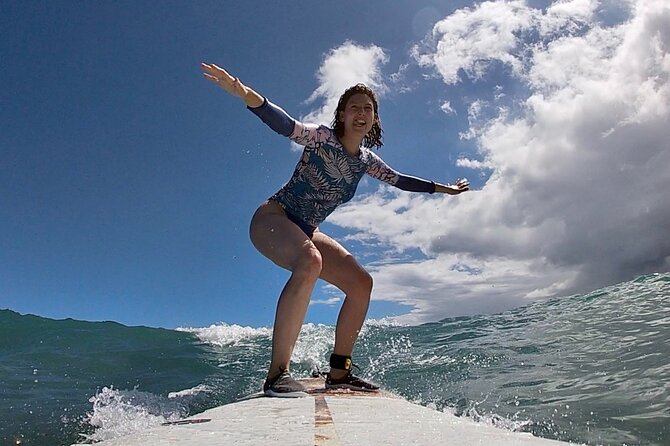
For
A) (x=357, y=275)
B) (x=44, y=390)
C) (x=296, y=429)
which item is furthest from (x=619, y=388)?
(x=44, y=390)

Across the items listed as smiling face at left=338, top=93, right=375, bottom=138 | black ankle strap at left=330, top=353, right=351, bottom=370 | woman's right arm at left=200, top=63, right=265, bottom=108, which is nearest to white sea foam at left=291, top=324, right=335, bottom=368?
black ankle strap at left=330, top=353, right=351, bottom=370

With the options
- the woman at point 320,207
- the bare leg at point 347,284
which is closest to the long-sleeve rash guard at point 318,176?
the woman at point 320,207

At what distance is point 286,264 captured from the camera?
12.5 feet

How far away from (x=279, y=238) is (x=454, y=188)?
2.41m

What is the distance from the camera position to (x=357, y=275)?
4328 mm

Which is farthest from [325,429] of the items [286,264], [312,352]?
[312,352]

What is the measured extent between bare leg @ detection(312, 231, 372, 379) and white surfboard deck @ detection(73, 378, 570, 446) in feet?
5.18

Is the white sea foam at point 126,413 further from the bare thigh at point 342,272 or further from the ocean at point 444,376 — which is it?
the bare thigh at point 342,272

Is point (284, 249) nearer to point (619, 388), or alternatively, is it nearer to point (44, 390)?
point (619, 388)

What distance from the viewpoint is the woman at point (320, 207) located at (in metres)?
3.60

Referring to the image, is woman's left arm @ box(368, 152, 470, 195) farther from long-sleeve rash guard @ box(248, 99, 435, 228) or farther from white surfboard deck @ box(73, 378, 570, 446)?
white surfboard deck @ box(73, 378, 570, 446)

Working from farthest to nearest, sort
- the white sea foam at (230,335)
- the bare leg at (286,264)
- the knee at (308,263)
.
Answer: the white sea foam at (230,335)
the knee at (308,263)
the bare leg at (286,264)

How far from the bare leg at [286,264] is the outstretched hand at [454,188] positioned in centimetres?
202

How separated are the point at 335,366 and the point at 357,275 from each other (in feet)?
2.58
